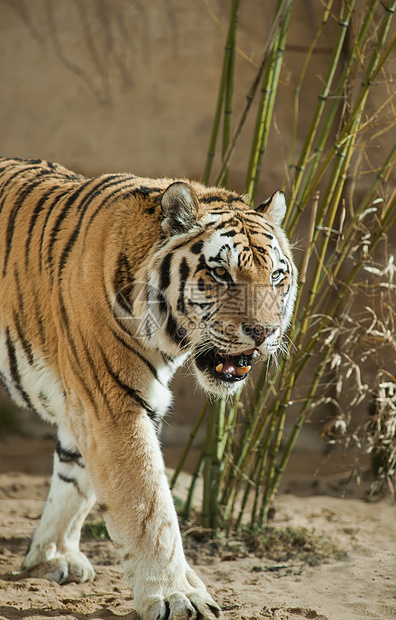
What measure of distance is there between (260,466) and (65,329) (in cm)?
140

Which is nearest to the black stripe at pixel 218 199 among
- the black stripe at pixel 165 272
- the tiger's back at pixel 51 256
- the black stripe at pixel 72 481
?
the tiger's back at pixel 51 256

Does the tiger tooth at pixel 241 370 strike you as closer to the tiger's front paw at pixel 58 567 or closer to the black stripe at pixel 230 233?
the black stripe at pixel 230 233

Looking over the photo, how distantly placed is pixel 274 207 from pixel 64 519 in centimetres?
153

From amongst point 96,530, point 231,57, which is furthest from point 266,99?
point 96,530

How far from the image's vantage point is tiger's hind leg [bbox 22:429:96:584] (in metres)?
2.78

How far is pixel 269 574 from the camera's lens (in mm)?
3016

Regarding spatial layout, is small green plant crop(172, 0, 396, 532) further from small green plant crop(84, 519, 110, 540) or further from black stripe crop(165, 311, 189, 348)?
black stripe crop(165, 311, 189, 348)

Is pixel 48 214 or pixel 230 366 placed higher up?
pixel 48 214

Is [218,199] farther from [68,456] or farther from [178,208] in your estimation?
[68,456]

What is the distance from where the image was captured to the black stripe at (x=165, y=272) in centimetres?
237

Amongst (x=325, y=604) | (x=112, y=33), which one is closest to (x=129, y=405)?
(x=325, y=604)

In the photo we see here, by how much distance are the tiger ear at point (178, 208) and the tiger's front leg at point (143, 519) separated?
2.16 ft

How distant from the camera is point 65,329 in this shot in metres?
2.49

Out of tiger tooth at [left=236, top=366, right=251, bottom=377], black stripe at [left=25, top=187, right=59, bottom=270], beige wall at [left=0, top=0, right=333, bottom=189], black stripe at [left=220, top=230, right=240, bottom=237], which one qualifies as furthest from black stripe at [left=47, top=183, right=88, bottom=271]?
beige wall at [left=0, top=0, right=333, bottom=189]
